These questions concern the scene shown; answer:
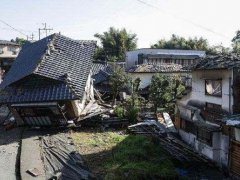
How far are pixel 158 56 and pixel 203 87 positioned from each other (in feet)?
102

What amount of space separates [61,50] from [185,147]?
14828 millimetres

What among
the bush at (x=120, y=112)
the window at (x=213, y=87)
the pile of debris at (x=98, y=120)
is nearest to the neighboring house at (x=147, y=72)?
the bush at (x=120, y=112)

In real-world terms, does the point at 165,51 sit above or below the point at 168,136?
above

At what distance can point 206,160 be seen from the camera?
58.2 ft

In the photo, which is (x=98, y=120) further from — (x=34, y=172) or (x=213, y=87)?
(x=34, y=172)

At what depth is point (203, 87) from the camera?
19625 millimetres

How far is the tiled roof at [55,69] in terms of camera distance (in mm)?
23725

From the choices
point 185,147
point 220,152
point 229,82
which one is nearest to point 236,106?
point 229,82

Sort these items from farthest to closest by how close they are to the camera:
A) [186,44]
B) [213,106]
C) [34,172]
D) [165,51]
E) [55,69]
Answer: [186,44], [165,51], [55,69], [213,106], [34,172]

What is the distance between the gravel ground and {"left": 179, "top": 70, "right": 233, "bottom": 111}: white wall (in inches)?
447

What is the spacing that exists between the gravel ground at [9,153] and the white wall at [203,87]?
11.4 meters

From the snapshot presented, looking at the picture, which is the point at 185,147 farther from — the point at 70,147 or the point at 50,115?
the point at 50,115

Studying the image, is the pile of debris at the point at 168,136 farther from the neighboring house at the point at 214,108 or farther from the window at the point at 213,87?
the window at the point at 213,87

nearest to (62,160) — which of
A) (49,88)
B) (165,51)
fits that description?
(49,88)
